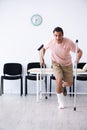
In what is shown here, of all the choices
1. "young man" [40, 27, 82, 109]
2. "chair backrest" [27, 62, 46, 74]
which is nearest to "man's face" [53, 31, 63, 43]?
"young man" [40, 27, 82, 109]

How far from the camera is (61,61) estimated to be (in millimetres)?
5012

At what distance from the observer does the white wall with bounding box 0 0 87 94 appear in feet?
22.1

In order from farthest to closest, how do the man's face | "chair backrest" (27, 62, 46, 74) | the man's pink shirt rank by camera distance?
"chair backrest" (27, 62, 46, 74), the man's pink shirt, the man's face

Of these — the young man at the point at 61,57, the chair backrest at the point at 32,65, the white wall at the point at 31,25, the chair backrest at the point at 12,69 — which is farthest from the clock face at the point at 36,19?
the young man at the point at 61,57

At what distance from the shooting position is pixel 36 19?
6.78 metres

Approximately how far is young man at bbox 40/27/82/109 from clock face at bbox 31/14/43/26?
1.83 metres

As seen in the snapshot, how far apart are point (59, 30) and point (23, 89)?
2506mm

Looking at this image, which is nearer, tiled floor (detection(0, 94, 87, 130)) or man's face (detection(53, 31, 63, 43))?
tiled floor (detection(0, 94, 87, 130))

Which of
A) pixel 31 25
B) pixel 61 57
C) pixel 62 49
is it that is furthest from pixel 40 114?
pixel 31 25

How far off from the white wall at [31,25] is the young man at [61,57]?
70.7 inches

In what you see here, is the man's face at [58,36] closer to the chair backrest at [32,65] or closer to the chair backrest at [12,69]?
the chair backrest at [32,65]

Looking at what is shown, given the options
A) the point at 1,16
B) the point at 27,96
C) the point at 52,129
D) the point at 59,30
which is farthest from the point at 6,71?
the point at 52,129

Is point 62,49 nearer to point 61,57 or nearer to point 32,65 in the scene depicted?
point 61,57

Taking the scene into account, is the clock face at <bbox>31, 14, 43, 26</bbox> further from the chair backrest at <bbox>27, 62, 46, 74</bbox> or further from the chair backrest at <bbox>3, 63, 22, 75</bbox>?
the chair backrest at <bbox>3, 63, 22, 75</bbox>
